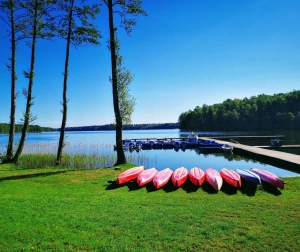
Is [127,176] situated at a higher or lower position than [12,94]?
lower

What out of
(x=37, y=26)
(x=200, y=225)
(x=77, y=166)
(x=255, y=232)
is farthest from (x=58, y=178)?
(x=37, y=26)

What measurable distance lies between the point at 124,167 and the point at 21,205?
5415 millimetres

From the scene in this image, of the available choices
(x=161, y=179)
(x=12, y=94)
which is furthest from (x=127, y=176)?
(x=12, y=94)

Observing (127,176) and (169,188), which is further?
(127,176)

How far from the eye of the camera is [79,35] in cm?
1165

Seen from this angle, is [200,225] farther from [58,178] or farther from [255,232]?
[58,178]

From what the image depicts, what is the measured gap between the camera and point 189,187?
22.0ft

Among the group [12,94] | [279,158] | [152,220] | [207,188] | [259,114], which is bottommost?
[279,158]

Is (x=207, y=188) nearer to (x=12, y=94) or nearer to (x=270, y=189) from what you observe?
(x=270, y=189)

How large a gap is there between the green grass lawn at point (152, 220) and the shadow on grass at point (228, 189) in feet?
0.09

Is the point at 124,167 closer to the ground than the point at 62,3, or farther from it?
closer to the ground

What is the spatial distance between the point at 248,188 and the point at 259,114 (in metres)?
75.7

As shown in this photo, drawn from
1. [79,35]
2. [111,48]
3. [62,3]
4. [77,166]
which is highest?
[62,3]

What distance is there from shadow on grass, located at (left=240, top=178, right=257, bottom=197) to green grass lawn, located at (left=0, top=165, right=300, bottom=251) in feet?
0.09
